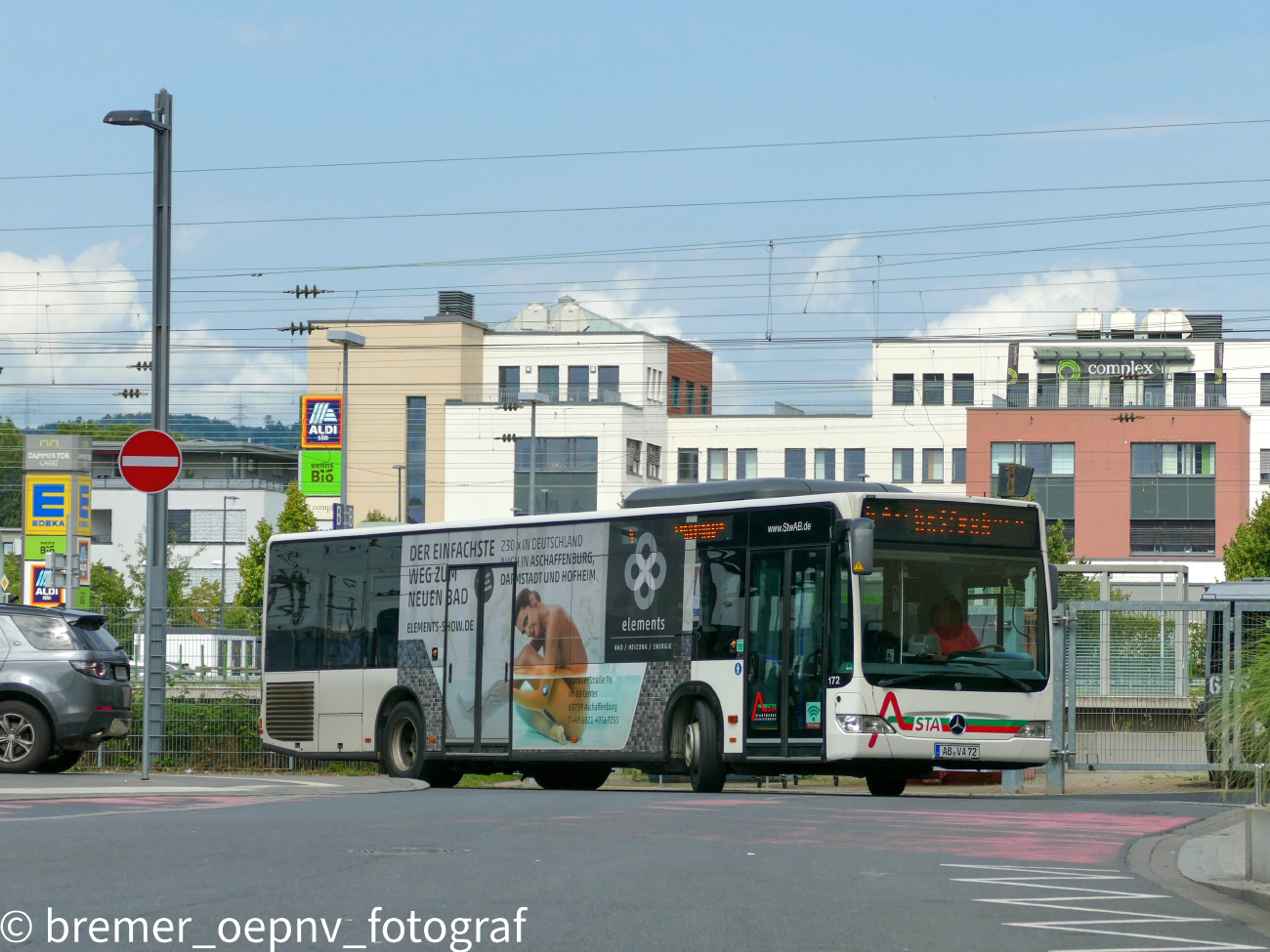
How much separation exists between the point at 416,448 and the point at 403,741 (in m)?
87.0

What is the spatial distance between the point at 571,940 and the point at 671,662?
470 inches

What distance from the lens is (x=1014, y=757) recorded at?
18875mm

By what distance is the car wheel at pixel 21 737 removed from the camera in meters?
21.0

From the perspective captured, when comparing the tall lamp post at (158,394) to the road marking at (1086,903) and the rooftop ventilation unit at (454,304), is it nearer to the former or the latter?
the road marking at (1086,903)

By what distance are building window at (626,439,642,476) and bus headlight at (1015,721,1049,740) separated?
Answer: 3318 inches

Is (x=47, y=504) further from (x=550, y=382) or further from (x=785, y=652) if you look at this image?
(x=550, y=382)

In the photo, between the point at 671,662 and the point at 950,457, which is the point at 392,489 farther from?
the point at 671,662

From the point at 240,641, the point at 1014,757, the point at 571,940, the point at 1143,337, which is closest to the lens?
the point at 571,940

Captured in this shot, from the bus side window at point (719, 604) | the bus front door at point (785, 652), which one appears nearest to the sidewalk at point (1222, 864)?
the bus front door at point (785, 652)

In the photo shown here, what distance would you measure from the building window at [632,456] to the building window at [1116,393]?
80.8 feet

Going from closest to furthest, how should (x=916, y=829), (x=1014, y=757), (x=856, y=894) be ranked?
(x=856, y=894) → (x=916, y=829) → (x=1014, y=757)

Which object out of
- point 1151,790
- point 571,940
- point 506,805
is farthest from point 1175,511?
point 571,940

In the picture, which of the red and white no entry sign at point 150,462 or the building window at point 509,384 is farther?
the building window at point 509,384

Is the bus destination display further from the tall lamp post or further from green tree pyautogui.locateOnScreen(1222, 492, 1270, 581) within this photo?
green tree pyautogui.locateOnScreen(1222, 492, 1270, 581)
